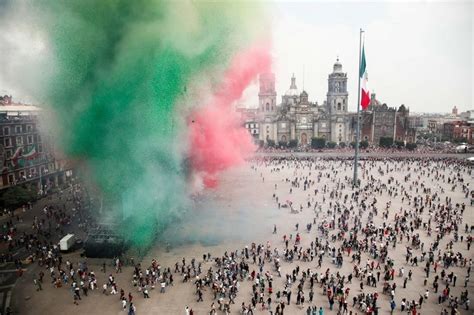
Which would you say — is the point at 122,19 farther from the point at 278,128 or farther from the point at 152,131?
the point at 278,128

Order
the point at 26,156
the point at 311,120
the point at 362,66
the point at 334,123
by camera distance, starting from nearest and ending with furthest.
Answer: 1. the point at 362,66
2. the point at 26,156
3. the point at 334,123
4. the point at 311,120

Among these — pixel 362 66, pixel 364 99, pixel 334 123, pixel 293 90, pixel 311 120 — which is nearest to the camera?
pixel 364 99

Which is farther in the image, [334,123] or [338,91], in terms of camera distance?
[338,91]

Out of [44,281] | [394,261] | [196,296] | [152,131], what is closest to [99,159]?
[152,131]

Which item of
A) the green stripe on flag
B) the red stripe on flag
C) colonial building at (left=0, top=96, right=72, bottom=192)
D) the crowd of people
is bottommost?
the crowd of people

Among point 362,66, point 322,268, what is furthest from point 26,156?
point 362,66

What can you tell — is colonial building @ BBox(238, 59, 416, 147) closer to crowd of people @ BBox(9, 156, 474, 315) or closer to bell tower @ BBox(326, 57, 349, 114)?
bell tower @ BBox(326, 57, 349, 114)

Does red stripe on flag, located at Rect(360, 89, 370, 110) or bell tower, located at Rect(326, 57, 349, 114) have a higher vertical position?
bell tower, located at Rect(326, 57, 349, 114)

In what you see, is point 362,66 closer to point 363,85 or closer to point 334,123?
point 363,85

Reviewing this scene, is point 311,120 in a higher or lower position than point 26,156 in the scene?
higher

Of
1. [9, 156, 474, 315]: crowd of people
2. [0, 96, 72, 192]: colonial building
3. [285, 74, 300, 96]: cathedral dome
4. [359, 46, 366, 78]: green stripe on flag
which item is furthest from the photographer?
[285, 74, 300, 96]: cathedral dome

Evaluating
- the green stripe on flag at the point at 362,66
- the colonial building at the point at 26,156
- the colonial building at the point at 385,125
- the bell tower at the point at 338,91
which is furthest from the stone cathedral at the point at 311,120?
the colonial building at the point at 26,156

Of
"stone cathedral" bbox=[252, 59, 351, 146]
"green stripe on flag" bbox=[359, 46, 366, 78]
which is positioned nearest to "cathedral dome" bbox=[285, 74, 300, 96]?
"stone cathedral" bbox=[252, 59, 351, 146]

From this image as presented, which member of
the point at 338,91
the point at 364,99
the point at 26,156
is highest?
the point at 338,91
